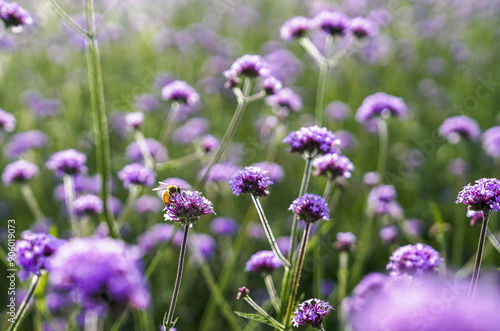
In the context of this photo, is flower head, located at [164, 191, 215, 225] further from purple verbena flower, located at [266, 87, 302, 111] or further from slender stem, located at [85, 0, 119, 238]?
purple verbena flower, located at [266, 87, 302, 111]

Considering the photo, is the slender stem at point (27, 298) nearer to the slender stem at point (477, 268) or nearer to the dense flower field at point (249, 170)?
the dense flower field at point (249, 170)

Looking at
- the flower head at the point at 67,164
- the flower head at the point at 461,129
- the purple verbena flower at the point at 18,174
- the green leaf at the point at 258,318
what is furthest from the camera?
the flower head at the point at 461,129

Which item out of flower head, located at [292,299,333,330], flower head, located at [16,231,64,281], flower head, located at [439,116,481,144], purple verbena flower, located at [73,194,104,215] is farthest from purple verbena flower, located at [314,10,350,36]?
flower head, located at [16,231,64,281]

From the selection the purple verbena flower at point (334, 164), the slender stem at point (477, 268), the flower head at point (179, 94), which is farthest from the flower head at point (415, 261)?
the flower head at point (179, 94)

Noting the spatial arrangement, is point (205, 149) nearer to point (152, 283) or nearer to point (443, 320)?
point (152, 283)

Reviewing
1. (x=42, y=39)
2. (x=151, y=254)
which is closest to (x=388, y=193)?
(x=151, y=254)
